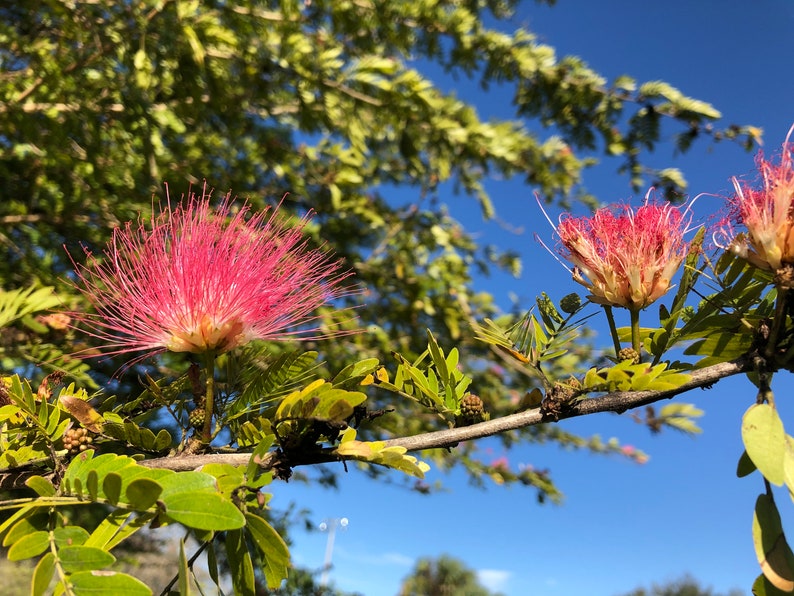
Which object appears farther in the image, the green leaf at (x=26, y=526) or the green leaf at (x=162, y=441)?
the green leaf at (x=162, y=441)

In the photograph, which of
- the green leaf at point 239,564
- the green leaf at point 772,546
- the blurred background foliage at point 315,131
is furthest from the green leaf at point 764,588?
the blurred background foliage at point 315,131

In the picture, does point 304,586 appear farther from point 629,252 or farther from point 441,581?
point 441,581

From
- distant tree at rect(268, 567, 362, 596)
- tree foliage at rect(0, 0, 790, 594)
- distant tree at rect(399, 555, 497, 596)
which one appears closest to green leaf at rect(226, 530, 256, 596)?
tree foliage at rect(0, 0, 790, 594)

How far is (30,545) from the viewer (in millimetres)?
741

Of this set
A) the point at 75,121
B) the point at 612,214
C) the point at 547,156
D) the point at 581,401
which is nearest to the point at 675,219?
the point at 612,214

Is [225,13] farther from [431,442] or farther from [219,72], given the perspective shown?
[431,442]

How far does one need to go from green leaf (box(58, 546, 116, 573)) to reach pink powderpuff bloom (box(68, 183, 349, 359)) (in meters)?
0.35

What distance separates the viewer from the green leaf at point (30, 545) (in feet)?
2.40

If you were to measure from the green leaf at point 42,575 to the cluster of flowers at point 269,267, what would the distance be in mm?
355

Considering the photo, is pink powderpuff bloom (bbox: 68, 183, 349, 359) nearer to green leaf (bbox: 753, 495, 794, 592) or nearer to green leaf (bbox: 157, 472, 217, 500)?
green leaf (bbox: 157, 472, 217, 500)

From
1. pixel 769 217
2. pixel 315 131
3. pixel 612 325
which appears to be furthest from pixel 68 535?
pixel 315 131

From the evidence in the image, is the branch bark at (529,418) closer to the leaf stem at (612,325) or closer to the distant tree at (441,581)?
the leaf stem at (612,325)

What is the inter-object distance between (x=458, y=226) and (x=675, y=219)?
3.82m

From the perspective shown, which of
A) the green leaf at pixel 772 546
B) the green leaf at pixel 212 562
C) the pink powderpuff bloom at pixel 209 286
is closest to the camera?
the green leaf at pixel 772 546
